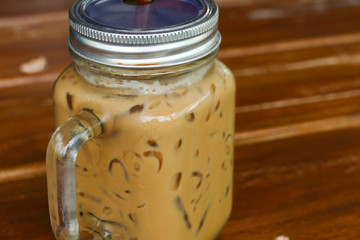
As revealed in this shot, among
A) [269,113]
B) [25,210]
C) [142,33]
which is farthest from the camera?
[269,113]

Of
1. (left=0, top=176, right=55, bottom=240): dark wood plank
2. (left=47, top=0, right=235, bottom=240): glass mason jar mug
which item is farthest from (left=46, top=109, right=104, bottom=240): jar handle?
(left=0, top=176, right=55, bottom=240): dark wood plank

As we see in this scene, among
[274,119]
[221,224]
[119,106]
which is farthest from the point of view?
[274,119]

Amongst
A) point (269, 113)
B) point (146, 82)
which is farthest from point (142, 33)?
point (269, 113)

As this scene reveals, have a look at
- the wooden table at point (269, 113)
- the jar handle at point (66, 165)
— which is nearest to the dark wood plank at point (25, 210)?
the wooden table at point (269, 113)

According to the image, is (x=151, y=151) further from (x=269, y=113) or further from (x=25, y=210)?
(x=269, y=113)

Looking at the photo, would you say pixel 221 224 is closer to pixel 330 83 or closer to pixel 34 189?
pixel 34 189

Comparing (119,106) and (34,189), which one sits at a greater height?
(119,106)

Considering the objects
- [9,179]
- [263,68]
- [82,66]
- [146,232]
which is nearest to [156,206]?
[146,232]

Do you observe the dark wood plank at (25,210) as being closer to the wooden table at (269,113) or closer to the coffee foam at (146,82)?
the wooden table at (269,113)
